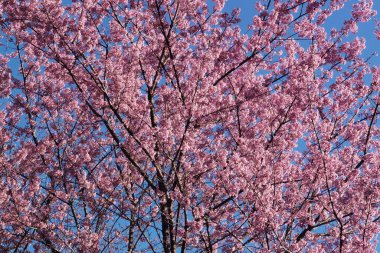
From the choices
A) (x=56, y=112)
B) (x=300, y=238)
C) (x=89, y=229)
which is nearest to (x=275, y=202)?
(x=300, y=238)

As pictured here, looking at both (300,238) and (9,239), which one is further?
(9,239)

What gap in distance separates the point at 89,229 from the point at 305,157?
474cm

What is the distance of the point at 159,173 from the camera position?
8.73m

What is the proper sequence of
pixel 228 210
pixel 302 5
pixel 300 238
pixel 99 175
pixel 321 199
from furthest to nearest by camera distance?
pixel 99 175 < pixel 302 5 < pixel 228 210 < pixel 300 238 < pixel 321 199

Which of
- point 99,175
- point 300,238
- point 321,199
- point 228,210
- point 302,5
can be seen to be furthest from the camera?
point 99,175

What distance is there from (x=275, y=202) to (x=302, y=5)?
4413 mm

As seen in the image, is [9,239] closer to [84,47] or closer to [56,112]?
[56,112]

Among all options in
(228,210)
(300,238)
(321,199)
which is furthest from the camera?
(228,210)

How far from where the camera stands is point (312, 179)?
8547 mm

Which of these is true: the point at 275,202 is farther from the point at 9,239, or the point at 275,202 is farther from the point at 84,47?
the point at 9,239

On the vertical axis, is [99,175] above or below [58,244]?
above

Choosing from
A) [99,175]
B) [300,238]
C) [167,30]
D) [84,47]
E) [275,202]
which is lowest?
[300,238]

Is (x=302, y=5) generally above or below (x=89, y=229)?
above

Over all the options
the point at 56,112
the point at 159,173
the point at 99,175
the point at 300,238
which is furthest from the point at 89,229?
the point at 300,238
